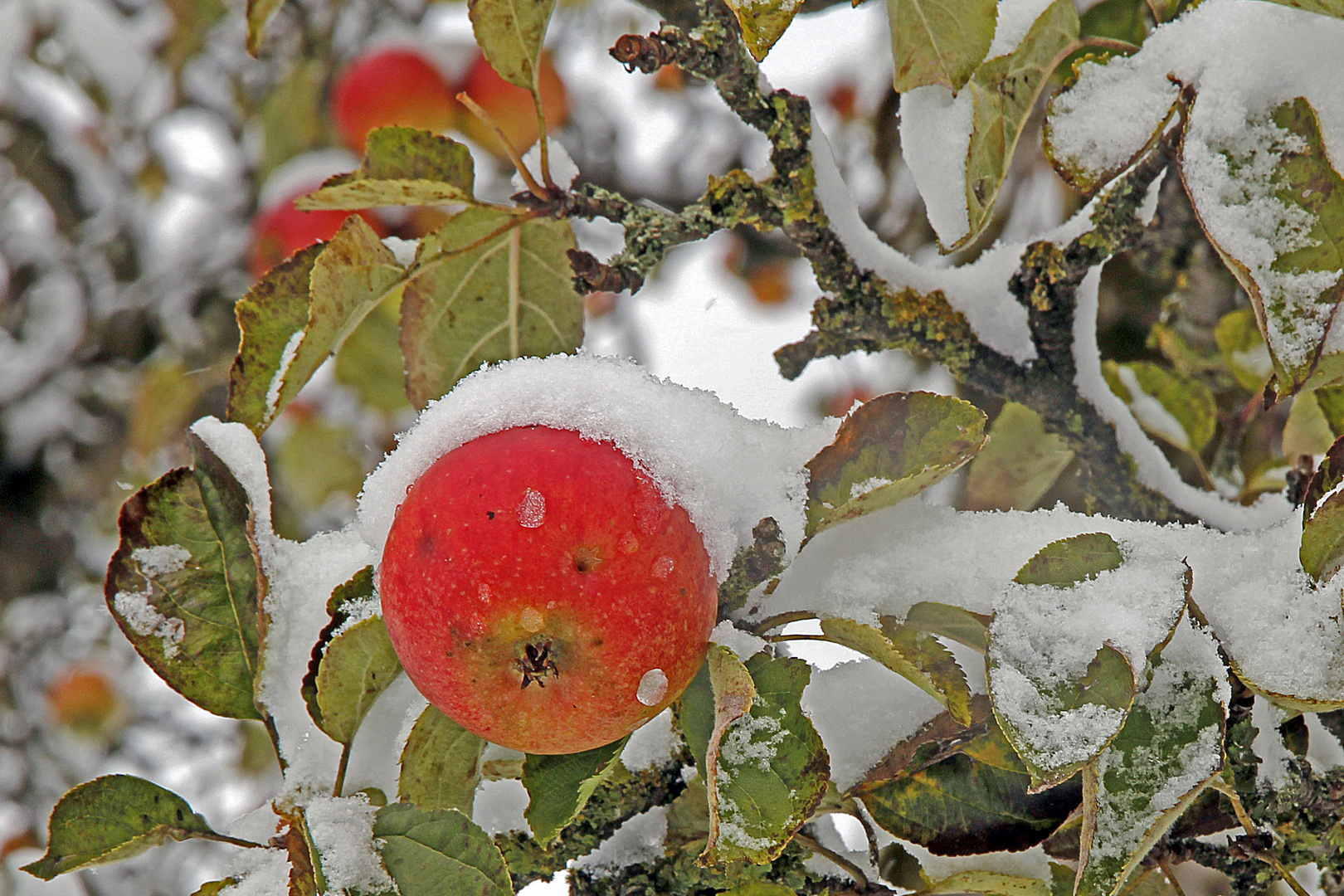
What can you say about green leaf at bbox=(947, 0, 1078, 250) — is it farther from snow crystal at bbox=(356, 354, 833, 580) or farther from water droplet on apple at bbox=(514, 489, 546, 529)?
water droplet on apple at bbox=(514, 489, 546, 529)

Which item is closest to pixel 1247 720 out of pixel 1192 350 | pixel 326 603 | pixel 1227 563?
pixel 1227 563

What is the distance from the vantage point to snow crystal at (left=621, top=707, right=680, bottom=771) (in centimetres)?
79

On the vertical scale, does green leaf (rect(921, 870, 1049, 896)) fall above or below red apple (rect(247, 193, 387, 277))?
below

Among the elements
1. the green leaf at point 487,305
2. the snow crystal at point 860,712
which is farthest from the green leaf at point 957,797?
the green leaf at point 487,305

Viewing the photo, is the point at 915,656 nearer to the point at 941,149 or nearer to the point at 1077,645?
the point at 1077,645

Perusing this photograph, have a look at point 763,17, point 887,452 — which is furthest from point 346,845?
point 763,17

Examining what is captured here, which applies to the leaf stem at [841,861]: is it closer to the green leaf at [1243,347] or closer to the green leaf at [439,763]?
the green leaf at [439,763]

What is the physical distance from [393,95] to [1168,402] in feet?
5.43

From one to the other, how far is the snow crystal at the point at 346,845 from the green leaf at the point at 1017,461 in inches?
29.7

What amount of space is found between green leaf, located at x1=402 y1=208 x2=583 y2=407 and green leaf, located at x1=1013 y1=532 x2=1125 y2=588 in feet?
1.57

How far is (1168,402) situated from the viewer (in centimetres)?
117

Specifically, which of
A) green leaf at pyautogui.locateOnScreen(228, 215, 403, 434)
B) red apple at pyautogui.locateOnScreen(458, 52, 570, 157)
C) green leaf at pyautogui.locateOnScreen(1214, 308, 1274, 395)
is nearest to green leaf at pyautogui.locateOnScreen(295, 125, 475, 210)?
green leaf at pyautogui.locateOnScreen(228, 215, 403, 434)

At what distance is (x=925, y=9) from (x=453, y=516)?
45 centimetres

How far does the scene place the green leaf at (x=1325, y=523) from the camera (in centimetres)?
61
